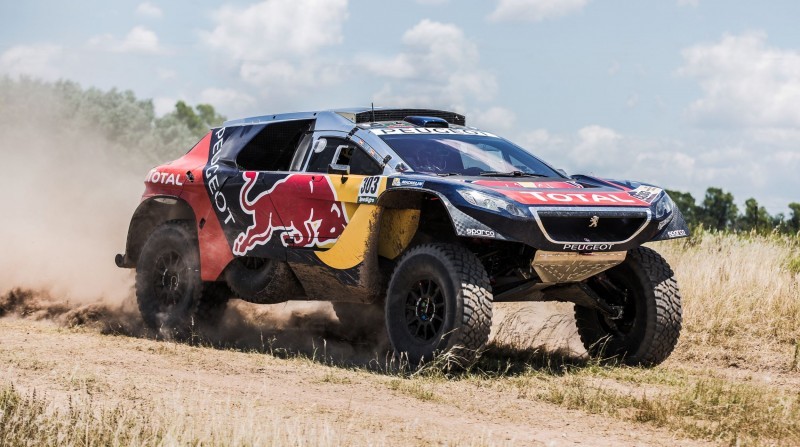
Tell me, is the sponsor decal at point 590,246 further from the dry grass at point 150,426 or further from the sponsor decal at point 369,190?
the dry grass at point 150,426

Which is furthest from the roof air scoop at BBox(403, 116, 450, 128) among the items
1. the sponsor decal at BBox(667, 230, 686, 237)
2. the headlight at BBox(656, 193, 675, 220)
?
the sponsor decal at BBox(667, 230, 686, 237)

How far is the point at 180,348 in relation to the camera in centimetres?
1046

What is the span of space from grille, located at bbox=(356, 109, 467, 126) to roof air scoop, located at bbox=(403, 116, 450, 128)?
0.53 ft

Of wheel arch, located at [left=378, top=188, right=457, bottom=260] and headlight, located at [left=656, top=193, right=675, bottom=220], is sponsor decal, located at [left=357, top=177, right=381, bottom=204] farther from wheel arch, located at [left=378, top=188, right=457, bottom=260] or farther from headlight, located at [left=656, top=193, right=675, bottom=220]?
headlight, located at [left=656, top=193, right=675, bottom=220]

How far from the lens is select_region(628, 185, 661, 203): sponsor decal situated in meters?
9.16

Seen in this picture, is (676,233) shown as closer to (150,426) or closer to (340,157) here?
(340,157)

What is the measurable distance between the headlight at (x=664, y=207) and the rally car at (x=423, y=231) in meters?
0.02

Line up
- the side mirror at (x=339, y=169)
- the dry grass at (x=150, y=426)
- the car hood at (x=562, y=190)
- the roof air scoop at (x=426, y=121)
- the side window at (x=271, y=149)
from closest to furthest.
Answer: the dry grass at (x=150, y=426), the car hood at (x=562, y=190), the side mirror at (x=339, y=169), the roof air scoop at (x=426, y=121), the side window at (x=271, y=149)

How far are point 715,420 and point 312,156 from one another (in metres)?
4.34

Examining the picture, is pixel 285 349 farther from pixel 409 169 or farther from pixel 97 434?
pixel 97 434

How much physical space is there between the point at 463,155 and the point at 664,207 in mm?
1716

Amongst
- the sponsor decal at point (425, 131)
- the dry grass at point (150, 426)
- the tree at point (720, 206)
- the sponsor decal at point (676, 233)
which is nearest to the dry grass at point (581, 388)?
the dry grass at point (150, 426)

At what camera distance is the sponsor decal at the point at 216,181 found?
35.0ft

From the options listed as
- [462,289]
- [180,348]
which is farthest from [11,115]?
[462,289]
